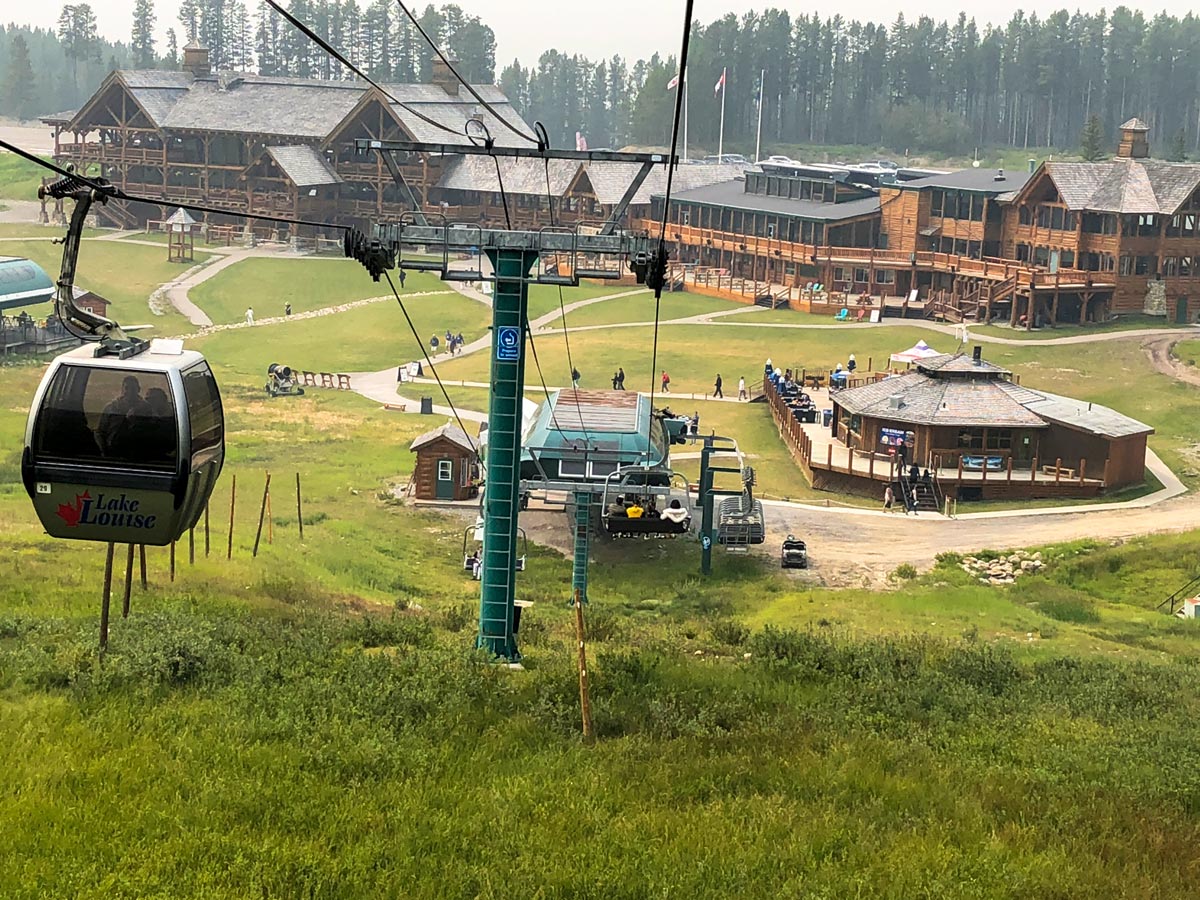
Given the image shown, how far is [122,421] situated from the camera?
15.2 meters

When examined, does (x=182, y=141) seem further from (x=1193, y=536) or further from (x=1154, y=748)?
(x=1154, y=748)

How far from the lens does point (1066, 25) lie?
185m

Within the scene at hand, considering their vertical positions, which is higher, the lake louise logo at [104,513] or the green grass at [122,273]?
the lake louise logo at [104,513]

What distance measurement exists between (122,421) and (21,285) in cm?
5178

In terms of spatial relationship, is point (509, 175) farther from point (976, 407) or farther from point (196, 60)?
point (976, 407)

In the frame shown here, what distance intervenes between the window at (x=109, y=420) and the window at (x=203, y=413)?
0.30 metres

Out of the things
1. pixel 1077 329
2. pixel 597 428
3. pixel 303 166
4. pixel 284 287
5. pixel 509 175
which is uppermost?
pixel 509 175

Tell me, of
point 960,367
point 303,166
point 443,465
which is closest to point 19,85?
point 303,166

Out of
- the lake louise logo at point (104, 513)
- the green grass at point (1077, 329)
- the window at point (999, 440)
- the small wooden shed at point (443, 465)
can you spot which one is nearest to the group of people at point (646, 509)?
the small wooden shed at point (443, 465)

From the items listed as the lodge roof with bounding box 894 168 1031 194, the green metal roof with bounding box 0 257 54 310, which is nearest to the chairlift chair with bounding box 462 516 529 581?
the green metal roof with bounding box 0 257 54 310

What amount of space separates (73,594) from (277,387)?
36874mm

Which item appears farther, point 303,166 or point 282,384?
point 303,166

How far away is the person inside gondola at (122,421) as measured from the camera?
15.2 metres

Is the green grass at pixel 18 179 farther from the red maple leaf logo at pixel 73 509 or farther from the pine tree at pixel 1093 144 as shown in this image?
the red maple leaf logo at pixel 73 509
